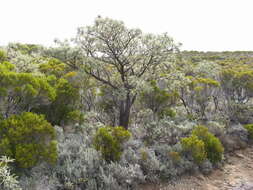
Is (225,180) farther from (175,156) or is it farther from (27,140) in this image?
(27,140)

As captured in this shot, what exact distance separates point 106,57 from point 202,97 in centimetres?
454

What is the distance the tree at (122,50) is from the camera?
6.54 meters

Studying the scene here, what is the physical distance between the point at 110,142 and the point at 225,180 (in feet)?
11.0

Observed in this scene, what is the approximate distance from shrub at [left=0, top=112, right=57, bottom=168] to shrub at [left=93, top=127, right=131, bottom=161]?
111cm

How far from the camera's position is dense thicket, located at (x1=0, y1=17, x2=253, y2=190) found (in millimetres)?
3924

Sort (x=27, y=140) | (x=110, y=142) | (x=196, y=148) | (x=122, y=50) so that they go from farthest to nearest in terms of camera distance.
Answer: (x=122, y=50)
(x=196, y=148)
(x=110, y=142)
(x=27, y=140)

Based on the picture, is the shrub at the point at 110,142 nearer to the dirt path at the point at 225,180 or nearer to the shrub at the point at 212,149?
the dirt path at the point at 225,180

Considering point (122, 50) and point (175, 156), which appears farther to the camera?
point (122, 50)

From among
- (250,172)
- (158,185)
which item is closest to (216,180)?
(250,172)

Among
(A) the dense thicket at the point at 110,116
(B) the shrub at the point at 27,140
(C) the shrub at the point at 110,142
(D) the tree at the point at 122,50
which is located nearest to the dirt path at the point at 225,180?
(A) the dense thicket at the point at 110,116

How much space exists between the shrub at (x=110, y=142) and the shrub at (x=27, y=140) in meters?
1.11

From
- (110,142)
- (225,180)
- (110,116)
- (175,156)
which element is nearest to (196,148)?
(175,156)

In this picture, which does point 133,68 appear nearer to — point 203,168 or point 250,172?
point 203,168

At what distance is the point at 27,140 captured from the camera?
373 centimetres
